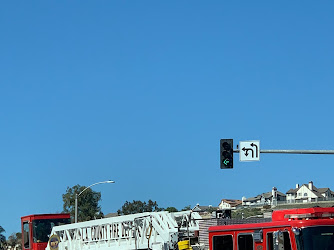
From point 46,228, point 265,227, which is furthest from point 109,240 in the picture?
point 46,228

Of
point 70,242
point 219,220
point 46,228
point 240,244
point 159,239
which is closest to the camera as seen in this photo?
point 240,244

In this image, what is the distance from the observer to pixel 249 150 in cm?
2672

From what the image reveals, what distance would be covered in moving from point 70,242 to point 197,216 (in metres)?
Answer: 5.52

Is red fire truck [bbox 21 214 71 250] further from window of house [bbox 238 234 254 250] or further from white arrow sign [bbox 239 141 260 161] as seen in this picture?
window of house [bbox 238 234 254 250]

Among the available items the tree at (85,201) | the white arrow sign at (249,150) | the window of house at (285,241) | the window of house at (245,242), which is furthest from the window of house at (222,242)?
the tree at (85,201)

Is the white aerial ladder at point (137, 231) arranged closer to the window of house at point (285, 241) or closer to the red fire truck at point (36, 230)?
the window of house at point (285, 241)

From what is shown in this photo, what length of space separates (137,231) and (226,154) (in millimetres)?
7834

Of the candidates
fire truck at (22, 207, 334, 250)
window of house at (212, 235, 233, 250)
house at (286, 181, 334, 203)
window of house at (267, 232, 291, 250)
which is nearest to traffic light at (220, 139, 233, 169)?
fire truck at (22, 207, 334, 250)

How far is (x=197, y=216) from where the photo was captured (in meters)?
19.4

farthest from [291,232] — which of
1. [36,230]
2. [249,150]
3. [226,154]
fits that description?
[36,230]

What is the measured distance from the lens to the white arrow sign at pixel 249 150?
2662cm

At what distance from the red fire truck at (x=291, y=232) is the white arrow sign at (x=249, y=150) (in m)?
11.3

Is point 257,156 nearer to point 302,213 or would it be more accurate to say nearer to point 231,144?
point 231,144

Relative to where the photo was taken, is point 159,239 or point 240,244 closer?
point 240,244
